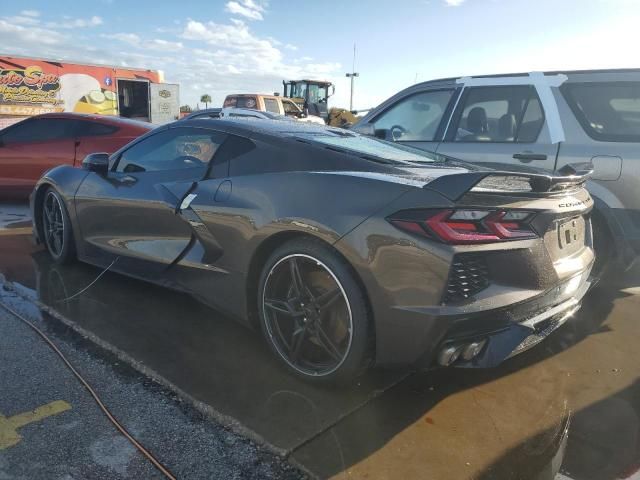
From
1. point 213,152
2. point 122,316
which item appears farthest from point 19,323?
point 213,152

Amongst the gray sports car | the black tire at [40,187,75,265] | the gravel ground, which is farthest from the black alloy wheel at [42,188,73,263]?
the gravel ground

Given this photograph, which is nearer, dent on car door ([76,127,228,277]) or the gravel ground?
the gravel ground

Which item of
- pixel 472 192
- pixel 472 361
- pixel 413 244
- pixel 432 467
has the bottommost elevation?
pixel 432 467

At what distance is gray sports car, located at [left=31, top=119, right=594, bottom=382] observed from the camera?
7.76 ft

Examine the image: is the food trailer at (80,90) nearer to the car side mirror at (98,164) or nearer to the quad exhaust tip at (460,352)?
the car side mirror at (98,164)

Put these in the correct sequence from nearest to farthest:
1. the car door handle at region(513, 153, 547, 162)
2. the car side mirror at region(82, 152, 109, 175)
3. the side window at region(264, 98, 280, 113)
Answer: the car door handle at region(513, 153, 547, 162)
the car side mirror at region(82, 152, 109, 175)
the side window at region(264, 98, 280, 113)

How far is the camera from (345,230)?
2537 mm

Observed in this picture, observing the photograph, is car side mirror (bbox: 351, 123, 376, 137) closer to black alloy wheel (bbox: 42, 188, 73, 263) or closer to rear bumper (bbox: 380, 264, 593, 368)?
black alloy wheel (bbox: 42, 188, 73, 263)

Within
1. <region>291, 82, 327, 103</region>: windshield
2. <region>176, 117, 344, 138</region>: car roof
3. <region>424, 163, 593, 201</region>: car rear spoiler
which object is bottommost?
<region>424, 163, 593, 201</region>: car rear spoiler

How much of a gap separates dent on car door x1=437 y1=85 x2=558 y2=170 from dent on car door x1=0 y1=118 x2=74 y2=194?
5.53m

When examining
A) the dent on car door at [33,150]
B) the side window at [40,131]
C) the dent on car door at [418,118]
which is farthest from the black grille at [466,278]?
the side window at [40,131]

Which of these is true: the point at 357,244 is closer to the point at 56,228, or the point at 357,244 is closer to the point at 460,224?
the point at 460,224

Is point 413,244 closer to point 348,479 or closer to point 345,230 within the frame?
point 345,230

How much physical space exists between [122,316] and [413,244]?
7.41 feet
